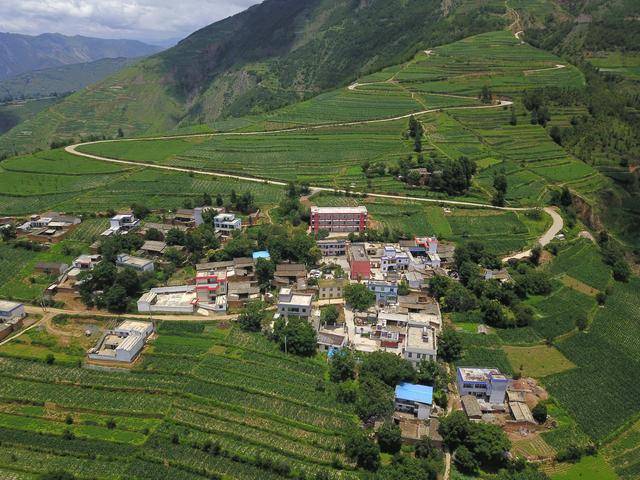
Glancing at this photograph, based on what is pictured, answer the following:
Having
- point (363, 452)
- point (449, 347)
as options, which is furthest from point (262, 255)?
point (363, 452)

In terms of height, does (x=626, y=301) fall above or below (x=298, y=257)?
below

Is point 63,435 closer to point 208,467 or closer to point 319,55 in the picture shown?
point 208,467

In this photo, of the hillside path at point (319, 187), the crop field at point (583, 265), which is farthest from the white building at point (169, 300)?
the crop field at point (583, 265)

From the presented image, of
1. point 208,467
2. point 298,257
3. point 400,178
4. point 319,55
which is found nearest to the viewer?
point 208,467

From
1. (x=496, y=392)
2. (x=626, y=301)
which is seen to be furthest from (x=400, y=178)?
(x=496, y=392)

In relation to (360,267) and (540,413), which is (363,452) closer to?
(540,413)

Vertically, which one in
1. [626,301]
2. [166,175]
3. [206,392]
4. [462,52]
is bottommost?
[626,301]
